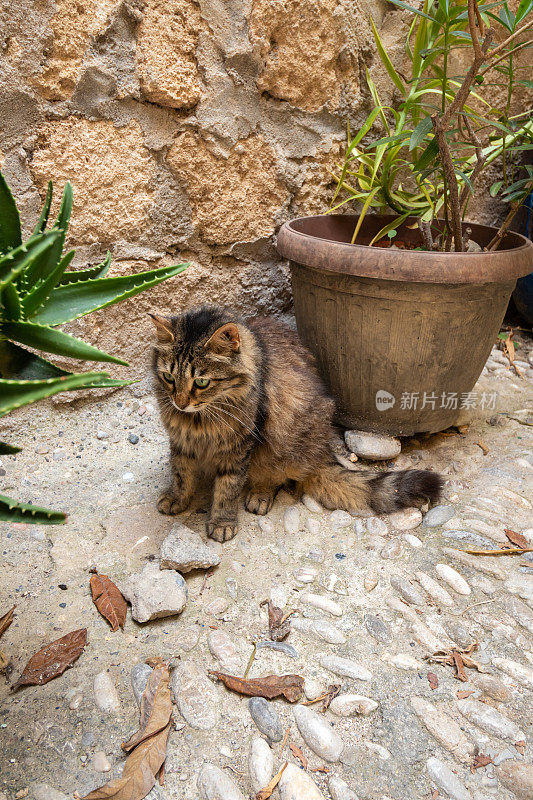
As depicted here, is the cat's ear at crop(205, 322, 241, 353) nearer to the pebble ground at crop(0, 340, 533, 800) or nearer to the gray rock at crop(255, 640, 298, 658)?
the pebble ground at crop(0, 340, 533, 800)

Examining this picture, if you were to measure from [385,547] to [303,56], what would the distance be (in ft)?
7.18

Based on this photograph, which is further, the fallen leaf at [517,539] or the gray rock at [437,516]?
the gray rock at [437,516]

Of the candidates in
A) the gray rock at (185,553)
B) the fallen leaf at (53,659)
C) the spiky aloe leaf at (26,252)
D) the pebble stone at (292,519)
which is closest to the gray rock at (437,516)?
the pebble stone at (292,519)

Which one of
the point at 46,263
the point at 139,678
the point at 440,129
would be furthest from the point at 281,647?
the point at 440,129

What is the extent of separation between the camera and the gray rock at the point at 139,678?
140 cm

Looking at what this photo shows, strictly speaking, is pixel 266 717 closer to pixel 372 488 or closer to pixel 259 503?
pixel 259 503

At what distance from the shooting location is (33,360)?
3.82 ft

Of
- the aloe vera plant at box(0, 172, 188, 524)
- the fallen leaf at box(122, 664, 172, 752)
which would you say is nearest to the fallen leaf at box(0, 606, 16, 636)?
the fallen leaf at box(122, 664, 172, 752)

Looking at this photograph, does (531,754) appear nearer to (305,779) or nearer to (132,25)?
(305,779)

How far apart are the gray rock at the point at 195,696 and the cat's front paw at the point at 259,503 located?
2.40 feet

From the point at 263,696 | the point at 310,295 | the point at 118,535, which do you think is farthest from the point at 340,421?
the point at 263,696

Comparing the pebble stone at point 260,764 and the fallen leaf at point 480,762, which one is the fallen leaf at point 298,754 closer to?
the pebble stone at point 260,764

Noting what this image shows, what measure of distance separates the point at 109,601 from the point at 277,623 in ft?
1.72

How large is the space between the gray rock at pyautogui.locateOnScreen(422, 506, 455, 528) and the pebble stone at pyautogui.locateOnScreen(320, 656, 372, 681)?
73 centimetres
